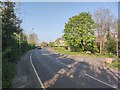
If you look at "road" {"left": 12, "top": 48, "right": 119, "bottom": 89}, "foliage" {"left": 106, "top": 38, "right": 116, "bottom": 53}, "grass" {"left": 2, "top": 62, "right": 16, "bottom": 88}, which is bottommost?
"road" {"left": 12, "top": 48, "right": 119, "bottom": 89}

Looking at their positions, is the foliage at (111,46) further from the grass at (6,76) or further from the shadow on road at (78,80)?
the grass at (6,76)

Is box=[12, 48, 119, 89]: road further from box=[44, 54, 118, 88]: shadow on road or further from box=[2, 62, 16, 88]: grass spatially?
box=[2, 62, 16, 88]: grass

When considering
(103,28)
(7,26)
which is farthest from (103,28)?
(7,26)

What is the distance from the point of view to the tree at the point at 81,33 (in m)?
60.8

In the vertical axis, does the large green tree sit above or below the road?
above

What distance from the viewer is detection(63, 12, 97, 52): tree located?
6078cm

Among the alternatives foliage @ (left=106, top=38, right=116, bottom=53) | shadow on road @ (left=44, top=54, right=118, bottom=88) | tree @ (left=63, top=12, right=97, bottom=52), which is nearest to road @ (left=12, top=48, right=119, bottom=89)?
shadow on road @ (left=44, top=54, right=118, bottom=88)

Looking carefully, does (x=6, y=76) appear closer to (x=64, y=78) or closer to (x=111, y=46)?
(x=64, y=78)

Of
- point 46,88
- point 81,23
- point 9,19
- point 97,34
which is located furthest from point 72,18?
point 46,88

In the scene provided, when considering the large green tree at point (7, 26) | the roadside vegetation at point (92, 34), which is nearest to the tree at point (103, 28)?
the roadside vegetation at point (92, 34)

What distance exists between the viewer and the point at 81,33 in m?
61.7

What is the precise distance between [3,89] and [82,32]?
49.8 meters

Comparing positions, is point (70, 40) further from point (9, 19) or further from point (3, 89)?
point (3, 89)

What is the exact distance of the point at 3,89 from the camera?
41.8ft
